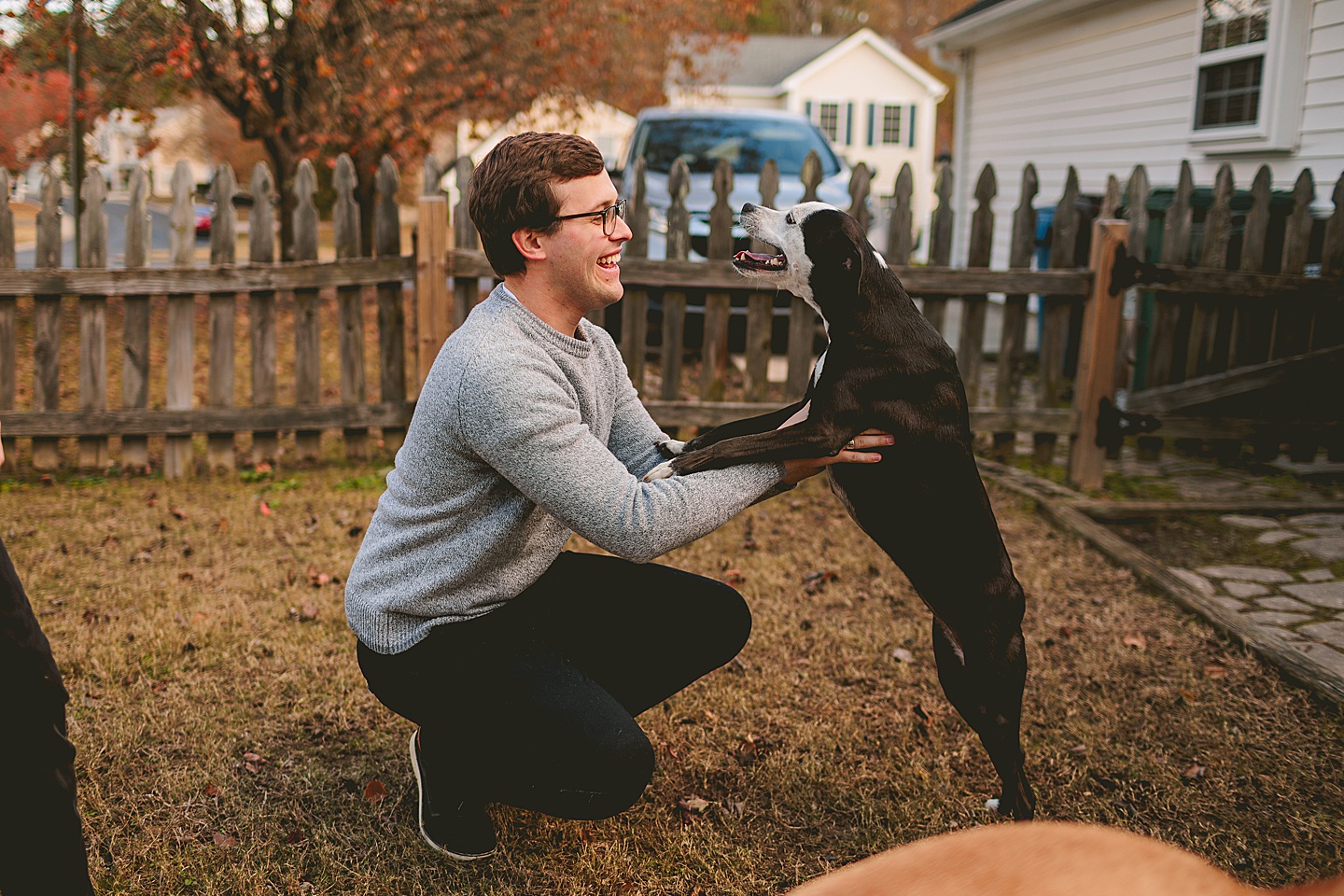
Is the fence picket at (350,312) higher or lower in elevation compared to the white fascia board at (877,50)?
lower

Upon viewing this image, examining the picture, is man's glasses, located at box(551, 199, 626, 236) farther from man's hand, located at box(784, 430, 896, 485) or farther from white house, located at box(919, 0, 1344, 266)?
white house, located at box(919, 0, 1344, 266)

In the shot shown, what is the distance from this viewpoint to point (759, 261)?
2.58 m

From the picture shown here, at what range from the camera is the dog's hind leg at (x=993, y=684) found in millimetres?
2455

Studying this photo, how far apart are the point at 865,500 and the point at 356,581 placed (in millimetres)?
1156

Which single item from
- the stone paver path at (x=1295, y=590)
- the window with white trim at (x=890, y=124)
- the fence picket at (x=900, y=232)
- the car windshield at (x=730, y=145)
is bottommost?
the stone paver path at (x=1295, y=590)

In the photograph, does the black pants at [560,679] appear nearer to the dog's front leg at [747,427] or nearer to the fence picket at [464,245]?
the dog's front leg at [747,427]

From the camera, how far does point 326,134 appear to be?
10.3 m

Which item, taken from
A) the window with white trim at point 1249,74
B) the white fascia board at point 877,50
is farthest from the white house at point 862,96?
the window with white trim at point 1249,74

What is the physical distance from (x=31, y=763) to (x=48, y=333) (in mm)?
4580


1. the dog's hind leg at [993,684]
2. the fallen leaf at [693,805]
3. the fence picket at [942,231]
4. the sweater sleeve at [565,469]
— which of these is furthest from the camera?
the fence picket at [942,231]

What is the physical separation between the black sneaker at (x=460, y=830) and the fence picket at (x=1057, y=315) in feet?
13.8

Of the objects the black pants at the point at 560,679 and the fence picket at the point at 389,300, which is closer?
the black pants at the point at 560,679

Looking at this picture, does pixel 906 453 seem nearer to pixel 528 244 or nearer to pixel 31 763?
pixel 528 244

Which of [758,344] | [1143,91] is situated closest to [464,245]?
[758,344]
